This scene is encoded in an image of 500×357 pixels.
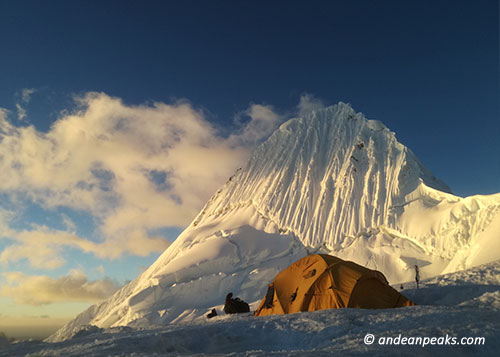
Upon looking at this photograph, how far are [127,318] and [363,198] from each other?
2829 centimetres

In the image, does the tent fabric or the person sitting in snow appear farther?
the person sitting in snow

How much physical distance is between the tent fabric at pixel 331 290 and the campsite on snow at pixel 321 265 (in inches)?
1.8

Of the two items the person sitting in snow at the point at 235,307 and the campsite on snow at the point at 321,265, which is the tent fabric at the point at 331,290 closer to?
the campsite on snow at the point at 321,265

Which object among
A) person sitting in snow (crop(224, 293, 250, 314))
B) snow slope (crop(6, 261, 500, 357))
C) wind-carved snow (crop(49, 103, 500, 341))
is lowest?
snow slope (crop(6, 261, 500, 357))

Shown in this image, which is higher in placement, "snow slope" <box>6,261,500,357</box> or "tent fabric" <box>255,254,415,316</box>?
"tent fabric" <box>255,254,415,316</box>

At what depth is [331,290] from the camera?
41.3 feet

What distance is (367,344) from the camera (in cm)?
624

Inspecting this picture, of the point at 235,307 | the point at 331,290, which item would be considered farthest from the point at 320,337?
the point at 235,307

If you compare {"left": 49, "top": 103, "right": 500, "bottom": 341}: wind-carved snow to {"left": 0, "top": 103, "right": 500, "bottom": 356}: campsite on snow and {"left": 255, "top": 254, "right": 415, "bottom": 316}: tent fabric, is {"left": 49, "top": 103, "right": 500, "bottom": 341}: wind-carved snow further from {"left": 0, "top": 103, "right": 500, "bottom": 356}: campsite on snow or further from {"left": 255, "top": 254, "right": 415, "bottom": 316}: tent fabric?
{"left": 255, "top": 254, "right": 415, "bottom": 316}: tent fabric

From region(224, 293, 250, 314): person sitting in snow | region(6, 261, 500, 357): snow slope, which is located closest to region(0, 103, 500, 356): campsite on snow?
region(6, 261, 500, 357): snow slope

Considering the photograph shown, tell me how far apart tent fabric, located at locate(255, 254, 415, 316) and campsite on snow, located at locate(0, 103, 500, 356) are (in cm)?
5

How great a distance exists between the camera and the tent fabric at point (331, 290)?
1231 centimetres

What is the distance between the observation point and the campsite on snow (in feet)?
25.3

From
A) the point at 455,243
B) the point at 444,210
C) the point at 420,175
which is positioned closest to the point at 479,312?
the point at 455,243
